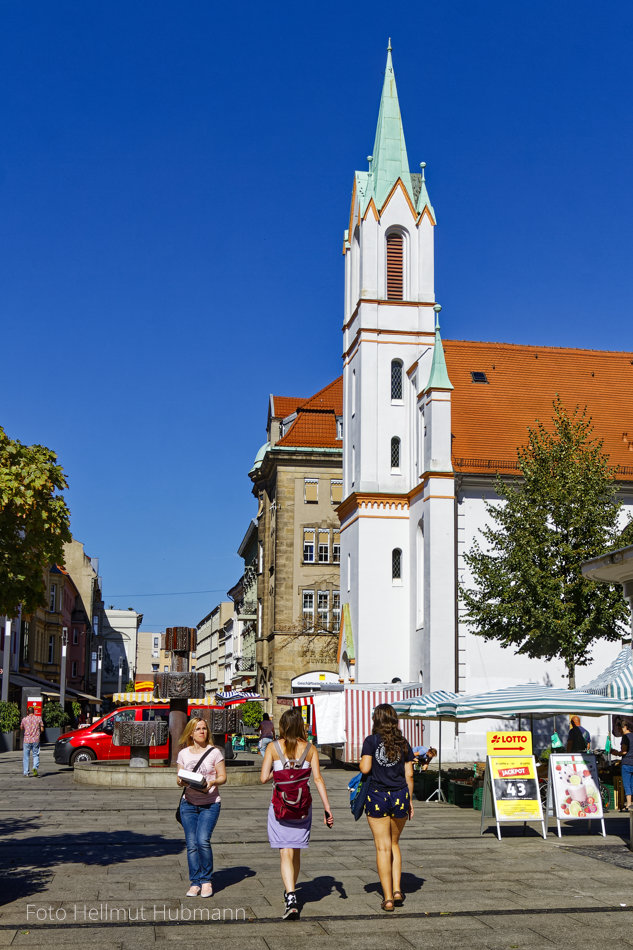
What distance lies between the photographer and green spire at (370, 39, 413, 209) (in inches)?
1646

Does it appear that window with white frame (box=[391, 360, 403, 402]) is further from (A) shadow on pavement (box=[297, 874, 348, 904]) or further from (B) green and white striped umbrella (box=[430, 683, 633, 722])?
(A) shadow on pavement (box=[297, 874, 348, 904])

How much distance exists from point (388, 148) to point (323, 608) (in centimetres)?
2479

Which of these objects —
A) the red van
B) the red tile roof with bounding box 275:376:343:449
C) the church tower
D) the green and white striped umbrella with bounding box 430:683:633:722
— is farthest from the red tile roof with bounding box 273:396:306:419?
the green and white striped umbrella with bounding box 430:683:633:722

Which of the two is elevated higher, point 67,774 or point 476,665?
point 476,665

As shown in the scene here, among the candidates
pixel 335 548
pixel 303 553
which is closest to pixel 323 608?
pixel 303 553

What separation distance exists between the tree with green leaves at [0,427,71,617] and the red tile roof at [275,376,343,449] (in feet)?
158

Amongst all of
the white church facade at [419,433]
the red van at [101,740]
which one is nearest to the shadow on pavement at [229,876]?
the red van at [101,740]

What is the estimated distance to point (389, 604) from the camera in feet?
126

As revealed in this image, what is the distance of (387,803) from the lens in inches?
381

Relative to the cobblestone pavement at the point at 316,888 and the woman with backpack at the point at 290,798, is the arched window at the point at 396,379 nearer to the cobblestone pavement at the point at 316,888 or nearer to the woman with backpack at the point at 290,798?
the cobblestone pavement at the point at 316,888

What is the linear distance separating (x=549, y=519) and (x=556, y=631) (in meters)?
3.55

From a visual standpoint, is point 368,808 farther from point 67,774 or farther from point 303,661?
point 303,661

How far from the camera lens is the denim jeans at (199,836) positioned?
1000 cm

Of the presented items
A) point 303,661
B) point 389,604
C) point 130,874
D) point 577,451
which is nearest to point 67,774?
point 389,604
